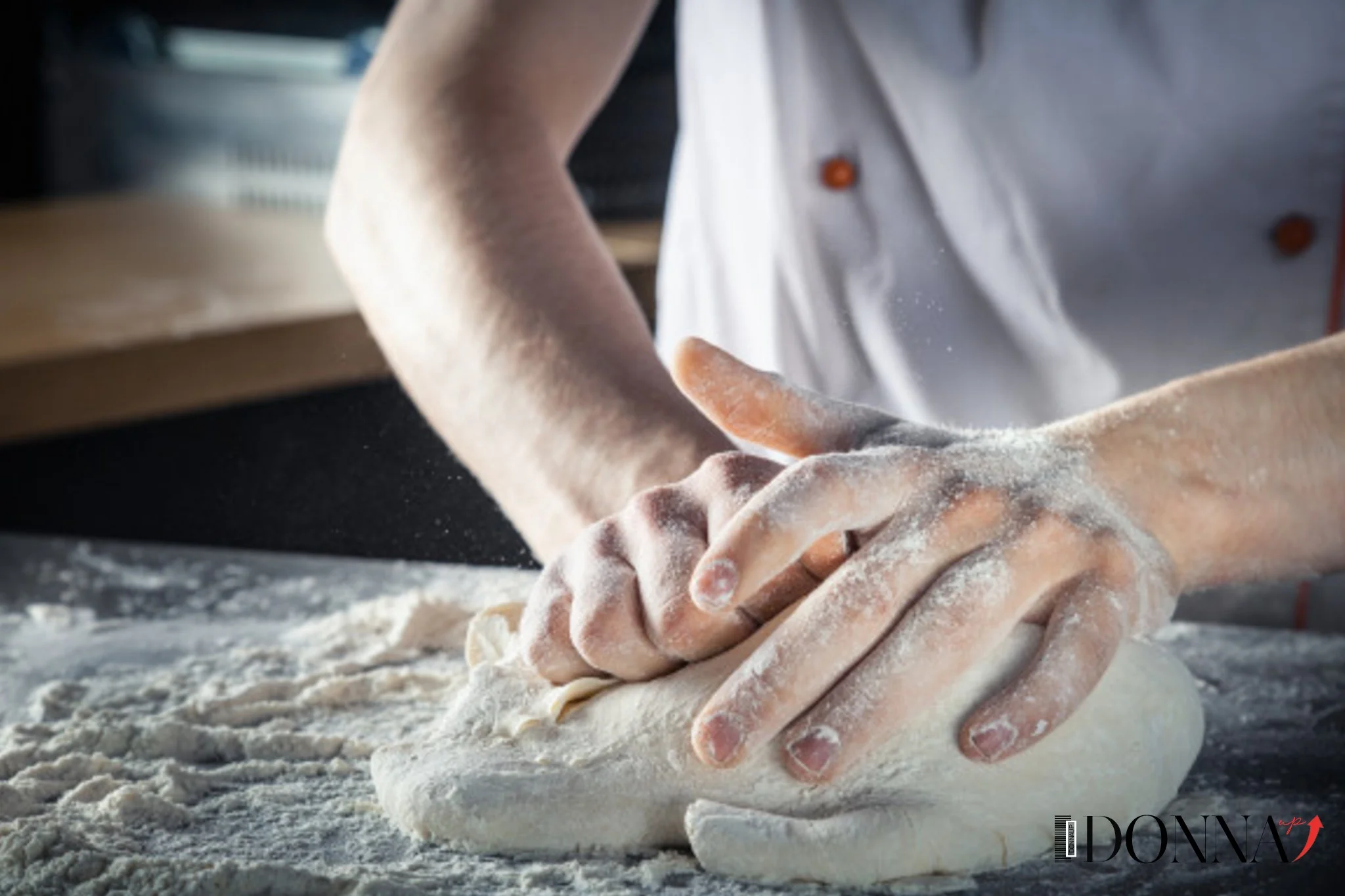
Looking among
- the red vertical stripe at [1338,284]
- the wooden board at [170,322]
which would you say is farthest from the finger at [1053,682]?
the wooden board at [170,322]

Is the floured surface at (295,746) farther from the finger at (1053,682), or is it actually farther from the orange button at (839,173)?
the orange button at (839,173)

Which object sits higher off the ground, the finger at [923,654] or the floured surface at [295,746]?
the finger at [923,654]

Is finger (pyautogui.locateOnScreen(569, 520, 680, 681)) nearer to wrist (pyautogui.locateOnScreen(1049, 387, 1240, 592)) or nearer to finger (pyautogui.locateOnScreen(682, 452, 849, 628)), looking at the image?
finger (pyautogui.locateOnScreen(682, 452, 849, 628))

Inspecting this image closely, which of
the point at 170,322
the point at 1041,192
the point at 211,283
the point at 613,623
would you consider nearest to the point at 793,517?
the point at 613,623

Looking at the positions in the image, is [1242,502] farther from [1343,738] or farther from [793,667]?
[793,667]

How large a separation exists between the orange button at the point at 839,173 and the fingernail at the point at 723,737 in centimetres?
76

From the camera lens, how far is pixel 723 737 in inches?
36.1

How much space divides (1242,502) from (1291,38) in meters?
0.51

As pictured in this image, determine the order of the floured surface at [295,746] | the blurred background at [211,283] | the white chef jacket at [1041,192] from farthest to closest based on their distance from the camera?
the blurred background at [211,283]
the white chef jacket at [1041,192]
the floured surface at [295,746]

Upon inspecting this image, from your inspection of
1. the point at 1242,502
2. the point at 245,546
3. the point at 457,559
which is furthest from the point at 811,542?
the point at 245,546

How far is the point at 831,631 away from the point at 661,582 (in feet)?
0.37

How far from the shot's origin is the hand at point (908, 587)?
92cm

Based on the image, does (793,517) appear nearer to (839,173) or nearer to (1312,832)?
(1312,832)

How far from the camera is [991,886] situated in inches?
36.0
